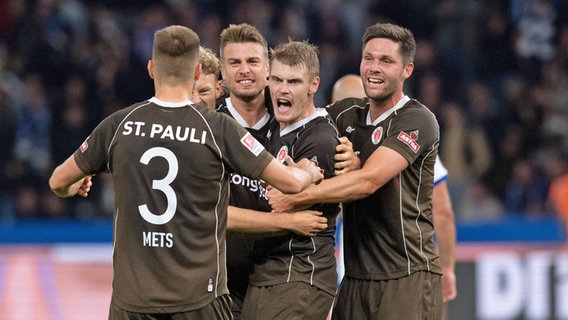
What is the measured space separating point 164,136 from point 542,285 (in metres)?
5.20

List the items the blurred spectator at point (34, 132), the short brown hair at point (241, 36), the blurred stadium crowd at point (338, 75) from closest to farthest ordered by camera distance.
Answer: the short brown hair at point (241, 36), the blurred spectator at point (34, 132), the blurred stadium crowd at point (338, 75)

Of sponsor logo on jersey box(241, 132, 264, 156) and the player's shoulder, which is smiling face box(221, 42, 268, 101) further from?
sponsor logo on jersey box(241, 132, 264, 156)

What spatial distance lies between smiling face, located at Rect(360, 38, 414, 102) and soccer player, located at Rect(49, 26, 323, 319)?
1.04 metres

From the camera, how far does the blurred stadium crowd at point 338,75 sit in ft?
40.1

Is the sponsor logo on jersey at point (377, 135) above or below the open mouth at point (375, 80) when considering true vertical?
below

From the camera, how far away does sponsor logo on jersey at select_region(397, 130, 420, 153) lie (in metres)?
5.63

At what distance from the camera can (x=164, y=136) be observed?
4828 mm

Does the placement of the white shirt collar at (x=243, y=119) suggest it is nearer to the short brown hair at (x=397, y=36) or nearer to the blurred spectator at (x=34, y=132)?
the short brown hair at (x=397, y=36)

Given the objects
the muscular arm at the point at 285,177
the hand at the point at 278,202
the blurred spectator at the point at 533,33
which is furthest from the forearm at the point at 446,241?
the blurred spectator at the point at 533,33

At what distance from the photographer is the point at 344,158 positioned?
18.2 ft

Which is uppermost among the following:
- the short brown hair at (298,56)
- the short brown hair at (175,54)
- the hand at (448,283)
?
the short brown hair at (298,56)

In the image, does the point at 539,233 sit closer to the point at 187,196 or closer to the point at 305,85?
the point at 305,85

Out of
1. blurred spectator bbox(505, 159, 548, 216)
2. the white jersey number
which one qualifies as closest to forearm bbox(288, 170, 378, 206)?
the white jersey number

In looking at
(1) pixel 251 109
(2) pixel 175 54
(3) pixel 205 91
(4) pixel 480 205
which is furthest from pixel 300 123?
(4) pixel 480 205
